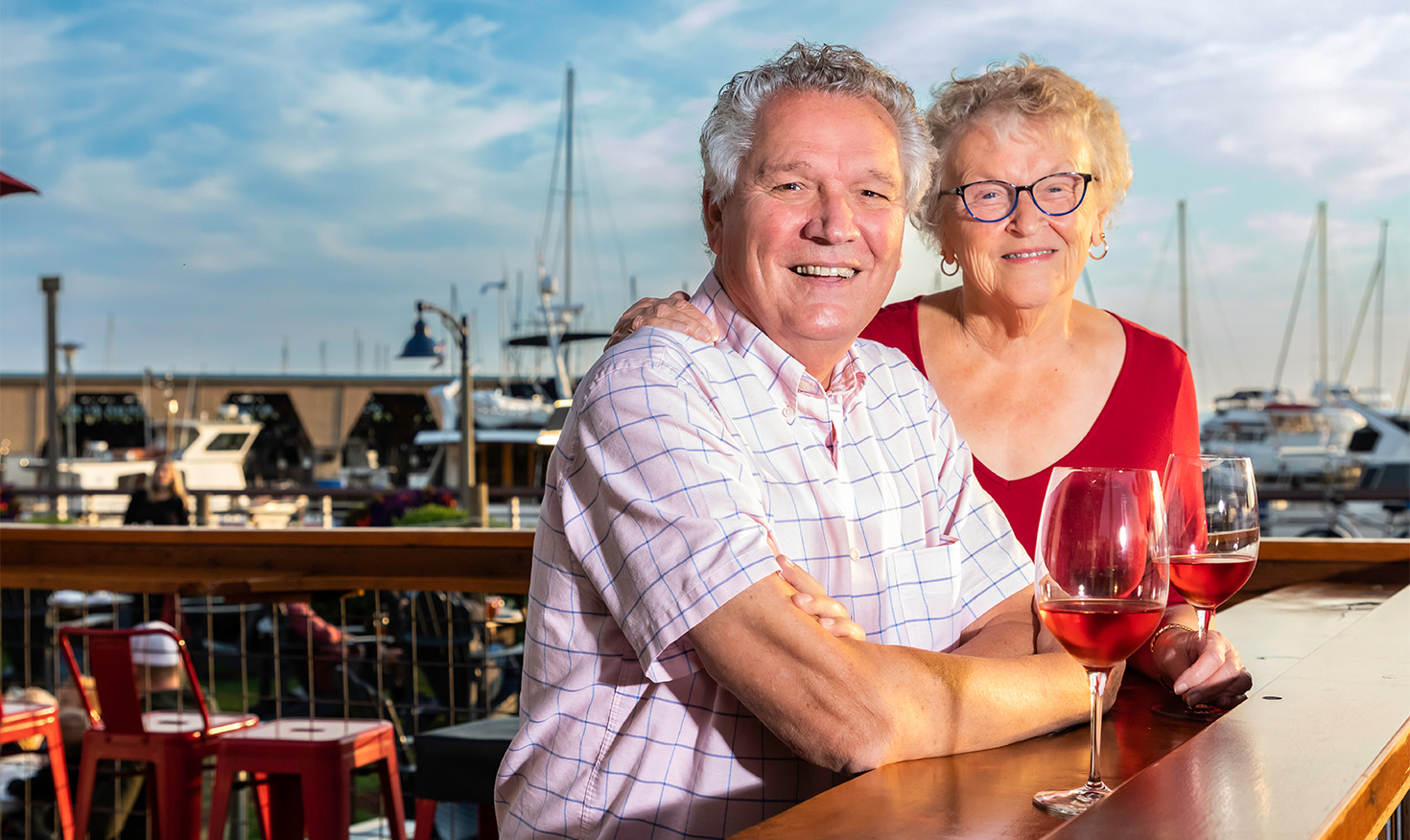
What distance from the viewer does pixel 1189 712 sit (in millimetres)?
1202

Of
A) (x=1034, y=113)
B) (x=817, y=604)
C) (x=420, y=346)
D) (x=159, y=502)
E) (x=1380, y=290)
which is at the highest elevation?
(x=1380, y=290)

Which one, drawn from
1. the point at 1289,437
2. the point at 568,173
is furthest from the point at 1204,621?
the point at 1289,437

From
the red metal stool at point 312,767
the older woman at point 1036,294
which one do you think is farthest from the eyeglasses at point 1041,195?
the red metal stool at point 312,767

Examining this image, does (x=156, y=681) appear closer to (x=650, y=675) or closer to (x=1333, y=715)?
(x=650, y=675)

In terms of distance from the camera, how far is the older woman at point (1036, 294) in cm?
179

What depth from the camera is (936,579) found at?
1.36m

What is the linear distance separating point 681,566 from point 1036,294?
1022 mm

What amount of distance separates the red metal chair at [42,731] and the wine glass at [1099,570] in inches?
127

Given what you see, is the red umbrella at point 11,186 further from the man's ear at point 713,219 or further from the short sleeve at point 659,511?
the short sleeve at point 659,511

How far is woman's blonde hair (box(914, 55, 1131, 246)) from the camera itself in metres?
1.78

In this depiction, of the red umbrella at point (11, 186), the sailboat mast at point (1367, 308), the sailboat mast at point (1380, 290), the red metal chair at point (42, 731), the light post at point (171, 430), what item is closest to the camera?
the red metal chair at point (42, 731)

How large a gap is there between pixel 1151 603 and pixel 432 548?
2518 millimetres

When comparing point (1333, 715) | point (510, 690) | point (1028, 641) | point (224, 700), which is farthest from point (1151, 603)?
point (224, 700)

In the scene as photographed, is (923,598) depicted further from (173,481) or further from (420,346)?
(420,346)
